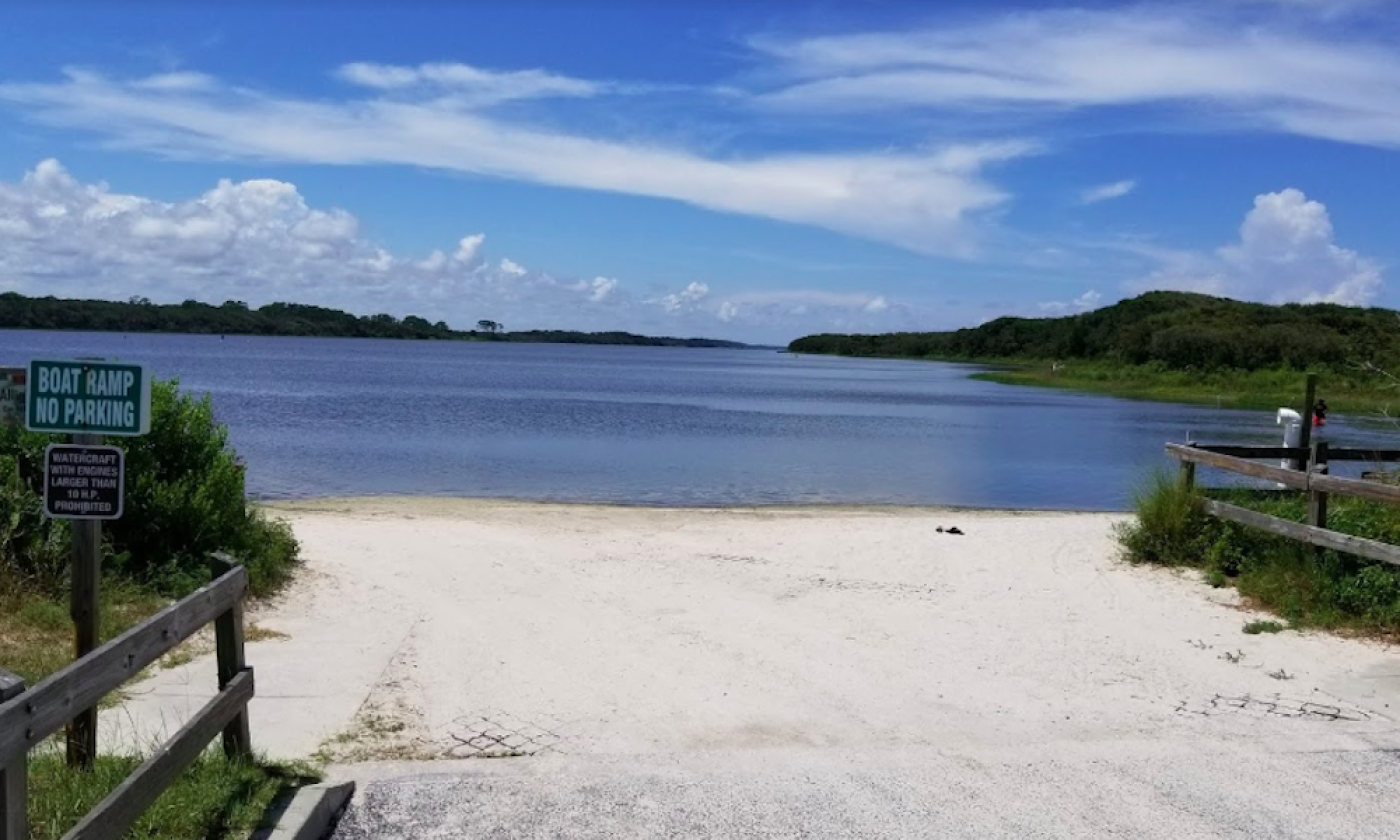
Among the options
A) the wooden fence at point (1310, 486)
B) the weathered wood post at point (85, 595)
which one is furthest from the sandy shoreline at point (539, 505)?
the weathered wood post at point (85, 595)

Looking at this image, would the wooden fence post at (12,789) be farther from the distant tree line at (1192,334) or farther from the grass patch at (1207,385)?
the grass patch at (1207,385)

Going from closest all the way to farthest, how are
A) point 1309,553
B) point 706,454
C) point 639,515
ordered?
point 1309,553 < point 639,515 < point 706,454

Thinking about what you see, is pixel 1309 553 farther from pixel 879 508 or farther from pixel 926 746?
pixel 879 508

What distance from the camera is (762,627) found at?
31.1 feet

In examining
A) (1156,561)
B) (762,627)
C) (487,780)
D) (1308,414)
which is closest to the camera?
(487,780)

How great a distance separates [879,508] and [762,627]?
486 inches

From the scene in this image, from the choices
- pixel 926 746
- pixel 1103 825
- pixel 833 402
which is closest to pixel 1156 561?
pixel 926 746

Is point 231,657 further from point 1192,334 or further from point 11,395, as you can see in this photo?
point 1192,334

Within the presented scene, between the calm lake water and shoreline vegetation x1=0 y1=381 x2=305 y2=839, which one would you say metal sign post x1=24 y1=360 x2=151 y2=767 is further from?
the calm lake water

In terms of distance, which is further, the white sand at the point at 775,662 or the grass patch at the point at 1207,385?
the grass patch at the point at 1207,385

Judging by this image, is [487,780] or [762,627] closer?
[487,780]

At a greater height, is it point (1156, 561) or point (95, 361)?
point (95, 361)

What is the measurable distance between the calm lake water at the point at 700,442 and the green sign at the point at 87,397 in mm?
1609

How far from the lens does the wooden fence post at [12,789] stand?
10.7 ft
